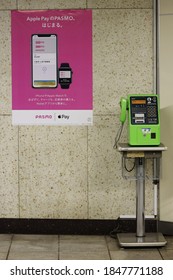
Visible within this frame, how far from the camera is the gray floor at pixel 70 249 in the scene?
566cm

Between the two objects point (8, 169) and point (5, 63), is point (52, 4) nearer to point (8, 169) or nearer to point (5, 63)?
point (5, 63)

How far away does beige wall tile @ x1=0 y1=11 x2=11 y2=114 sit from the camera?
641 centimetres

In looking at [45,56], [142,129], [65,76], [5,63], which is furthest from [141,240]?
[5,63]

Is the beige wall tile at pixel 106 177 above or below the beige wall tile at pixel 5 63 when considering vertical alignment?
below

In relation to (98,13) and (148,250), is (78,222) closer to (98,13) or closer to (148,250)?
(148,250)

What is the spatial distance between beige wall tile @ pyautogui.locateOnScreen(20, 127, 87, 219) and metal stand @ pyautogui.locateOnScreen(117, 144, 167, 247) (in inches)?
25.3

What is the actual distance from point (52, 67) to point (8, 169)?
1192mm

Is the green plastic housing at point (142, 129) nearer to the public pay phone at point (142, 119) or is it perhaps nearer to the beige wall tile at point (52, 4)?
the public pay phone at point (142, 119)

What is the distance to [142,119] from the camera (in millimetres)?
5859

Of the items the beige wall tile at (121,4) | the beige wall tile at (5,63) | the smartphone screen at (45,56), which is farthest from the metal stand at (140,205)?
the beige wall tile at (121,4)

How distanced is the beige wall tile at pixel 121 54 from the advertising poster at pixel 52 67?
108mm

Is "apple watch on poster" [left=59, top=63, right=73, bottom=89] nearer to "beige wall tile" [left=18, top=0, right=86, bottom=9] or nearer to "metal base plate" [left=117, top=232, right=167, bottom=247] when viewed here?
"beige wall tile" [left=18, top=0, right=86, bottom=9]

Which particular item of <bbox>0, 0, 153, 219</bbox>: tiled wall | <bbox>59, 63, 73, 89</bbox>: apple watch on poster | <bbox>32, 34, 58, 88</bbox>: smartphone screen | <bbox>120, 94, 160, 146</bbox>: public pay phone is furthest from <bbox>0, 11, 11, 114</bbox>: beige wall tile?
<bbox>120, 94, 160, 146</bbox>: public pay phone

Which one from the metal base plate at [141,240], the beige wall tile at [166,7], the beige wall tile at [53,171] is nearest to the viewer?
the metal base plate at [141,240]
